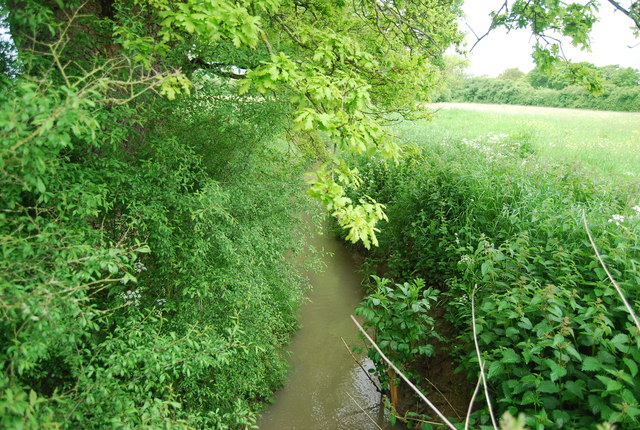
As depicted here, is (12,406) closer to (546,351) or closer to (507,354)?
(507,354)

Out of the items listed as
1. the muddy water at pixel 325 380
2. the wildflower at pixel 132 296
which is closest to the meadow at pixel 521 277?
the muddy water at pixel 325 380

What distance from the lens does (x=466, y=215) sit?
530 cm

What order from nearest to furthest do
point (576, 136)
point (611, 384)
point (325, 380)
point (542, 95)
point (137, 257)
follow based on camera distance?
1. point (611, 384)
2. point (137, 257)
3. point (325, 380)
4. point (576, 136)
5. point (542, 95)

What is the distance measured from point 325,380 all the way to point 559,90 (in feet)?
82.2

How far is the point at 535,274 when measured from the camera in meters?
3.70

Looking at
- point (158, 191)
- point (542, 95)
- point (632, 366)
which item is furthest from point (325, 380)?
point (542, 95)

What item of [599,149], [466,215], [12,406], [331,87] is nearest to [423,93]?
[466,215]

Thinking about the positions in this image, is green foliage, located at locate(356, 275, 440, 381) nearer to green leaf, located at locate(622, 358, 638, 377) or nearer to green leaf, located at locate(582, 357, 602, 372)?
green leaf, located at locate(582, 357, 602, 372)

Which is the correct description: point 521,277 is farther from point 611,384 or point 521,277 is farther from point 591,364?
point 611,384

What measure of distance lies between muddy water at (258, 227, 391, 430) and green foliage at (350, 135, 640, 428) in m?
1.24

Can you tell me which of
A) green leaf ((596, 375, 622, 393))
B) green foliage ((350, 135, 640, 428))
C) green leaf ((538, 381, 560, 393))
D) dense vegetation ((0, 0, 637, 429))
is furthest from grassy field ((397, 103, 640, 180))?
green leaf ((596, 375, 622, 393))

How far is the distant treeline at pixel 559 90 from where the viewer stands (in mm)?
4932

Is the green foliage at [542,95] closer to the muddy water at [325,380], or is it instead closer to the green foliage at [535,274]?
the green foliage at [535,274]

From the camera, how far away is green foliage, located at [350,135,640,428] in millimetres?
2760
